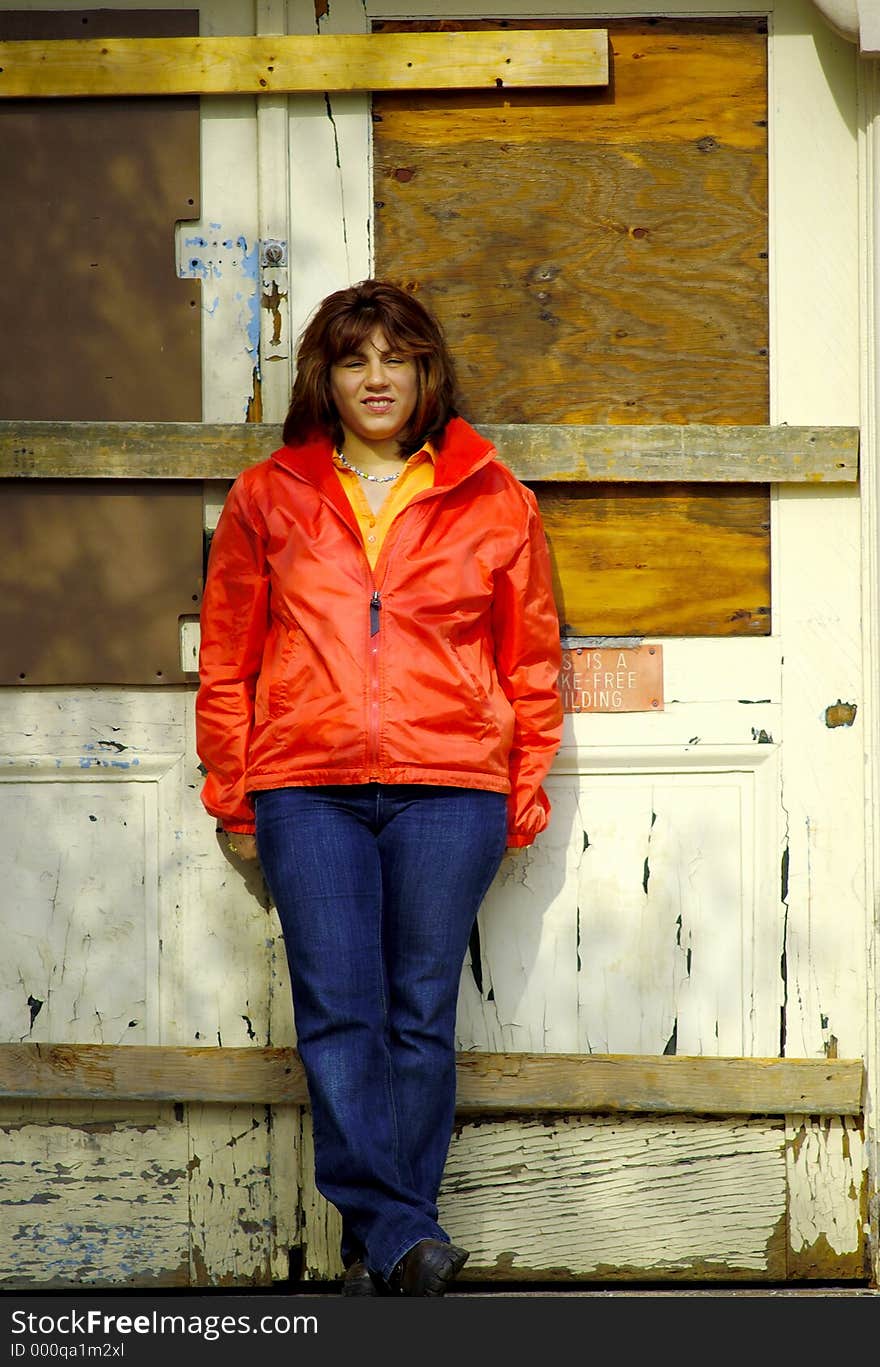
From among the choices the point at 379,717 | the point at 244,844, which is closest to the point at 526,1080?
the point at 244,844

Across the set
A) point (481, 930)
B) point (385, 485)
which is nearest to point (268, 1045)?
Result: point (481, 930)

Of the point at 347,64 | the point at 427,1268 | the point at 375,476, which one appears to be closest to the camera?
the point at 427,1268

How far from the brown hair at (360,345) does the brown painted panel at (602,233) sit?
18cm

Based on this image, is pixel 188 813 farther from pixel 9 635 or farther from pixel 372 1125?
pixel 372 1125

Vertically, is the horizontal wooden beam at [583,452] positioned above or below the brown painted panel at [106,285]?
below

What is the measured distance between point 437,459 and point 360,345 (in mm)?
266

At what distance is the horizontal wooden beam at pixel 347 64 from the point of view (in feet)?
9.78

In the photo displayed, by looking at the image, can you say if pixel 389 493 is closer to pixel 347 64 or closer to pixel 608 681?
pixel 608 681

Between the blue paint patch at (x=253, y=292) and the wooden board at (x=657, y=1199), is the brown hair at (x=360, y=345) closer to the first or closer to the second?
the blue paint patch at (x=253, y=292)

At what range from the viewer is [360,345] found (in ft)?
9.17

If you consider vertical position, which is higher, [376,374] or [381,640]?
[376,374]

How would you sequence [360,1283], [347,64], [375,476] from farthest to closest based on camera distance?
1. [347,64]
2. [375,476]
3. [360,1283]

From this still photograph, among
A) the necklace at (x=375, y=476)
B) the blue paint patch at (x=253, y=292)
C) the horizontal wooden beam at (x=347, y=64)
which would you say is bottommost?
the necklace at (x=375, y=476)

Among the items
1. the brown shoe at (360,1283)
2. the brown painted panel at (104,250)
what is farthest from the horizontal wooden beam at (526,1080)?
the brown painted panel at (104,250)
